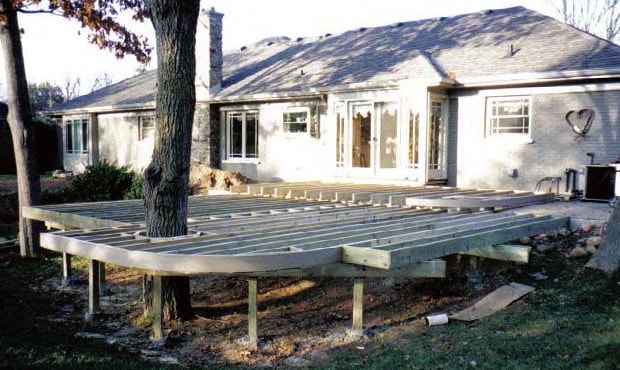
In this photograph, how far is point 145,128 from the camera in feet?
65.0

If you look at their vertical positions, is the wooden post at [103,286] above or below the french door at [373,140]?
below

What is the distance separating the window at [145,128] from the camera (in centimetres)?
1958

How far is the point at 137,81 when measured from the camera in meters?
23.2

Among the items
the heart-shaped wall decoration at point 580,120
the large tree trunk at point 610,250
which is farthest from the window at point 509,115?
the large tree trunk at point 610,250

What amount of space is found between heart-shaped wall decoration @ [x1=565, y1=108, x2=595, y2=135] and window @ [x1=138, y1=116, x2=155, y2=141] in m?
13.5

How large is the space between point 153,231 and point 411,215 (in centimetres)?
379

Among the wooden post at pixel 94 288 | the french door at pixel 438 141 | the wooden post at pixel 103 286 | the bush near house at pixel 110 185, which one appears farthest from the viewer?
the bush near house at pixel 110 185

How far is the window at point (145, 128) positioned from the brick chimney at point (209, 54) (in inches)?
121

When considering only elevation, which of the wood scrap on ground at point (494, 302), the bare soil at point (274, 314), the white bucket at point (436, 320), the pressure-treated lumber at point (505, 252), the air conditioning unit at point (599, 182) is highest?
the air conditioning unit at point (599, 182)

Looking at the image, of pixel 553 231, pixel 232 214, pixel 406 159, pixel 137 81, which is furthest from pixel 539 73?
pixel 137 81

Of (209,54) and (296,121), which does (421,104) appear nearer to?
(296,121)

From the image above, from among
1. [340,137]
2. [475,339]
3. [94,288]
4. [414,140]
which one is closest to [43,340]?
[94,288]

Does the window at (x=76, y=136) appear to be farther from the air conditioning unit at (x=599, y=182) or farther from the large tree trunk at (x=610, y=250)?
the large tree trunk at (x=610, y=250)

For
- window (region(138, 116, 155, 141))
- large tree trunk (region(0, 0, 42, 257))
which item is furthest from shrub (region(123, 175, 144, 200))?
window (region(138, 116, 155, 141))
